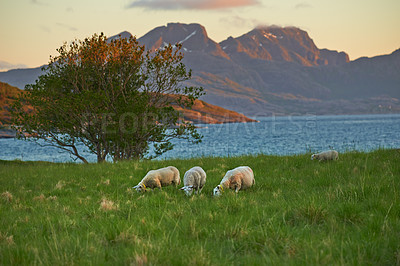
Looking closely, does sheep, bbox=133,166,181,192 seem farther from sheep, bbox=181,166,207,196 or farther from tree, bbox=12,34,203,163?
tree, bbox=12,34,203,163

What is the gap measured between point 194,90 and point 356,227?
24.9m

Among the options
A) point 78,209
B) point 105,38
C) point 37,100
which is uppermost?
point 105,38

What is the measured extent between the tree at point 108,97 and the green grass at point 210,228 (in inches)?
693

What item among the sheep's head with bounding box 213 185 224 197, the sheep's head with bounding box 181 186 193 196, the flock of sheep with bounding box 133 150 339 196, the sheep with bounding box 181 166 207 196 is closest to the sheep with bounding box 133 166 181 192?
the flock of sheep with bounding box 133 150 339 196

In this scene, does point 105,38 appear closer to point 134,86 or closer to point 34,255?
point 134,86

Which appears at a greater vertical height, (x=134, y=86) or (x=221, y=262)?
(x=134, y=86)

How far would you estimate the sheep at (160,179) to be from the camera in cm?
1088

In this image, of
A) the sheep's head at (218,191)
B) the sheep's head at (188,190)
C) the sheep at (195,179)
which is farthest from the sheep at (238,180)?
the sheep's head at (188,190)

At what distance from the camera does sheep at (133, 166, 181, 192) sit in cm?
1088

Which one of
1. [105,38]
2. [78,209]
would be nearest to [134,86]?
[105,38]

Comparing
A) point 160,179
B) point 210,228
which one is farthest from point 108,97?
point 210,228

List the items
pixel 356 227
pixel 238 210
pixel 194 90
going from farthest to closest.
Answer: pixel 194 90 < pixel 238 210 < pixel 356 227

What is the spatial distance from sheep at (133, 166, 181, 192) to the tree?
51.3 ft

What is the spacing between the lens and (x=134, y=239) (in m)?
5.26
